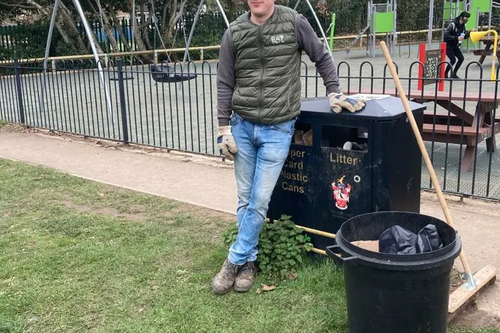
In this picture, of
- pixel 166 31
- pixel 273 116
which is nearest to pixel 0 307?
pixel 273 116

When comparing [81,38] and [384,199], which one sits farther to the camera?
[81,38]

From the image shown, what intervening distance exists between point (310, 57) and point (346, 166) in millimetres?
739

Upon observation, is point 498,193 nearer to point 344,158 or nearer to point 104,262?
point 344,158

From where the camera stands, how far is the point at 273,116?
3.35 metres

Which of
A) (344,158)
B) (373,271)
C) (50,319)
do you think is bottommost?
(50,319)

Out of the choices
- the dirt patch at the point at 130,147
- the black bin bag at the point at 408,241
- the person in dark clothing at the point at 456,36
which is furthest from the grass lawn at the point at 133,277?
the person in dark clothing at the point at 456,36

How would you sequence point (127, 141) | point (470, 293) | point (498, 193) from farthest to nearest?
point (127, 141), point (498, 193), point (470, 293)

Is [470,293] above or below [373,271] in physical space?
below

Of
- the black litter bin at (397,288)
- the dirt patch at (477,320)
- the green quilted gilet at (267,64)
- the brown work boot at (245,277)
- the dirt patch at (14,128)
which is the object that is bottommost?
the dirt patch at (477,320)

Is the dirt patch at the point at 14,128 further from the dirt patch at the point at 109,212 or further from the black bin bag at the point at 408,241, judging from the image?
the black bin bag at the point at 408,241

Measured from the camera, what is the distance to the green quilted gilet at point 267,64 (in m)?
3.29

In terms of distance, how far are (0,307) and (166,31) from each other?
22.3 m

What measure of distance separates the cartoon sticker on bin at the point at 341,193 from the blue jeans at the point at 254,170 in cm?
38

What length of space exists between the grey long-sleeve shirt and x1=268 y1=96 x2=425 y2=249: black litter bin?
216mm
